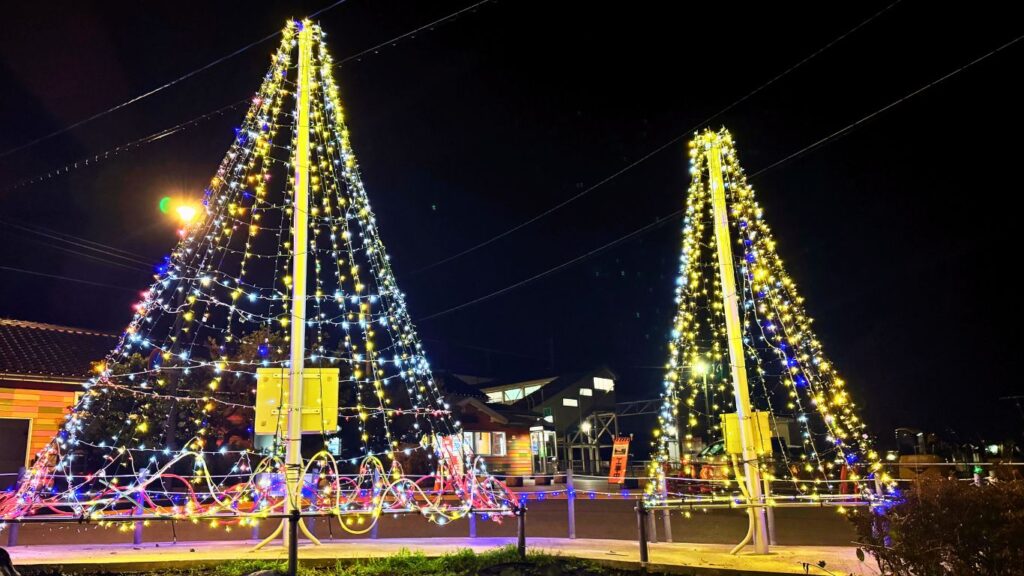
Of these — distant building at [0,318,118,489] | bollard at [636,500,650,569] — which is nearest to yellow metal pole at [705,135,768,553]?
bollard at [636,500,650,569]

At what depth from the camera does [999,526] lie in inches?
185

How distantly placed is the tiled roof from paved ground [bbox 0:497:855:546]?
543 centimetres

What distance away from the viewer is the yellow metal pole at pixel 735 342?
8.27 meters

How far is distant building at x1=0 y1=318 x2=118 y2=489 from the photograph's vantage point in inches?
691

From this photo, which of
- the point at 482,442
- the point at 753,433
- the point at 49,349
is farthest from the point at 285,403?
the point at 482,442

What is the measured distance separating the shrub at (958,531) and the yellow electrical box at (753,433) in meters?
3.39

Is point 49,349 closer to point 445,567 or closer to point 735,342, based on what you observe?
point 445,567

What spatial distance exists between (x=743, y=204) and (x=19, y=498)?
1002cm

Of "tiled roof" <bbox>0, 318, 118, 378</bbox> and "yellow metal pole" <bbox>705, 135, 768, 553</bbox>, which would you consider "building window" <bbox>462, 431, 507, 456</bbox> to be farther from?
"yellow metal pole" <bbox>705, 135, 768, 553</bbox>

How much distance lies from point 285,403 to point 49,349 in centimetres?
1545

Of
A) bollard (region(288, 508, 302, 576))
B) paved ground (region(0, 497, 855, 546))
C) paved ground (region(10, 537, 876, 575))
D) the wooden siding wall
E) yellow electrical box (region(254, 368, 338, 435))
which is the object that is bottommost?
paved ground (region(0, 497, 855, 546))

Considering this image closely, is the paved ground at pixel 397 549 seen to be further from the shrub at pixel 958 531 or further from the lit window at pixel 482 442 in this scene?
the lit window at pixel 482 442

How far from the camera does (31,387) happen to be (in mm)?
17984

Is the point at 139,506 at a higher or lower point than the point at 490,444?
lower
